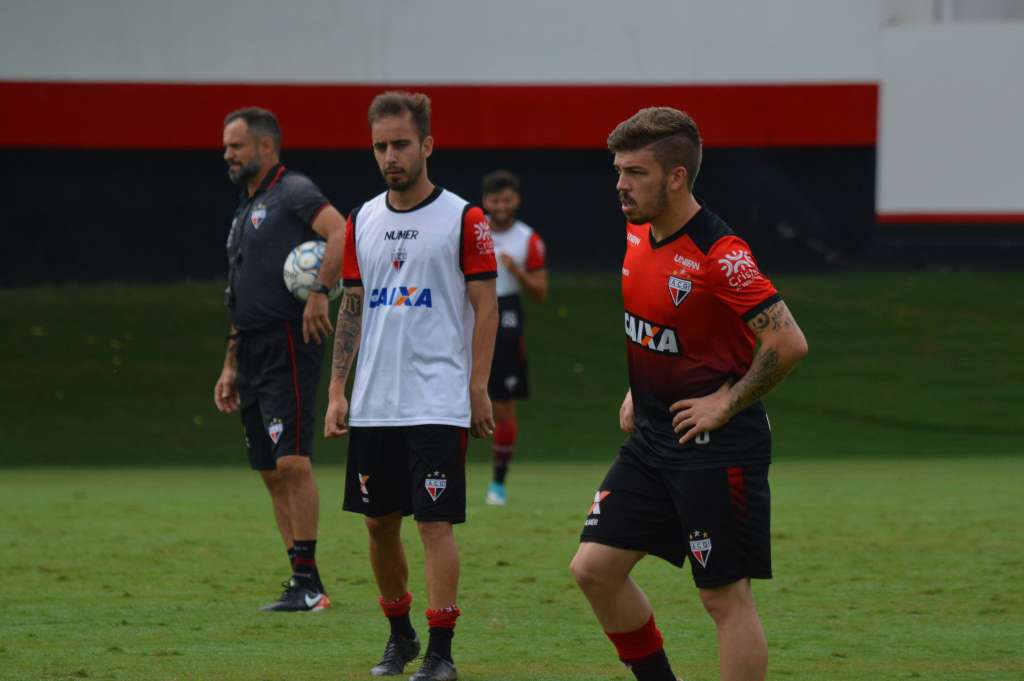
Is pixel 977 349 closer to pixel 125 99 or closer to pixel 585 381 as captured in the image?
pixel 585 381

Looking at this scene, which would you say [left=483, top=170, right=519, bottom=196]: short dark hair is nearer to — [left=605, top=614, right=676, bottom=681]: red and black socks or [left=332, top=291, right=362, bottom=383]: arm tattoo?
[left=332, top=291, right=362, bottom=383]: arm tattoo

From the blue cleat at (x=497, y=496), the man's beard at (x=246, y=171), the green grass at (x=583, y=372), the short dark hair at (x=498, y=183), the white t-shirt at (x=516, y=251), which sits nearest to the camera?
the man's beard at (x=246, y=171)

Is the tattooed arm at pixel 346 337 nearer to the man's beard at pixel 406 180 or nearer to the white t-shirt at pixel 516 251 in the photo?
the man's beard at pixel 406 180

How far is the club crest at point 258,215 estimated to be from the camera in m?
7.47

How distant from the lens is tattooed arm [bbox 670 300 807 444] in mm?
4676

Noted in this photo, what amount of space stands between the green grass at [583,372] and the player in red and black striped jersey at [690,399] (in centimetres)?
1030

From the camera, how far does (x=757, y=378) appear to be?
15.4 ft

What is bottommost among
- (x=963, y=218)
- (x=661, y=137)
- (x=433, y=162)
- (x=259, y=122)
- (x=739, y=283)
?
(x=739, y=283)

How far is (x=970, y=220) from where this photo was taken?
20.5 metres

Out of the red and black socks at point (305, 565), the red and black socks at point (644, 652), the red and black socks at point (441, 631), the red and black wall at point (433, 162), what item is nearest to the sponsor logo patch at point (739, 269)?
the red and black socks at point (644, 652)

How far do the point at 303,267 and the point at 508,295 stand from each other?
14.6ft

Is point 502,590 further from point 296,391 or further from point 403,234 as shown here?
point 403,234

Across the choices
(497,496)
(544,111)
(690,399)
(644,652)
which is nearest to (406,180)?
(690,399)

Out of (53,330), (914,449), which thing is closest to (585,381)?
(914,449)
